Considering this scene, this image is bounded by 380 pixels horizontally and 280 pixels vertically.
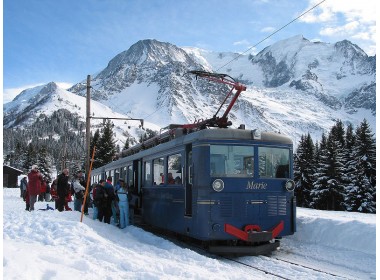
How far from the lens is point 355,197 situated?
42938mm

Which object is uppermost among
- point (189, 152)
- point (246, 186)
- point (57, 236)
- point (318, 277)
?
point (189, 152)

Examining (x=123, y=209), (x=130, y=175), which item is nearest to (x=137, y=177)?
(x=130, y=175)

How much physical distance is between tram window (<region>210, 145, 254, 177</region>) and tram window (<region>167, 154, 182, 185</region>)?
4.41ft

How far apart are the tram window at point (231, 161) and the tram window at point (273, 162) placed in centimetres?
31

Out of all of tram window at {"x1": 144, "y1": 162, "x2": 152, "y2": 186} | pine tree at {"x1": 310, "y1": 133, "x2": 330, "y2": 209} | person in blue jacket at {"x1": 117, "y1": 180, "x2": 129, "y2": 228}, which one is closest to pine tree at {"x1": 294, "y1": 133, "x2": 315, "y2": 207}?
pine tree at {"x1": 310, "y1": 133, "x2": 330, "y2": 209}

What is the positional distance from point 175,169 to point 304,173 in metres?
41.1

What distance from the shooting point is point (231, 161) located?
1146 centimetres

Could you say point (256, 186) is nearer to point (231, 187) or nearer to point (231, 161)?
point (231, 187)

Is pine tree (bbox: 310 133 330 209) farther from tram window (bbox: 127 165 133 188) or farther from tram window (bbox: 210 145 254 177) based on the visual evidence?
tram window (bbox: 210 145 254 177)

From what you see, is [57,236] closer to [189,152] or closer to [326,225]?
[189,152]

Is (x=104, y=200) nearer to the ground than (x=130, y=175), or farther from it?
nearer to the ground

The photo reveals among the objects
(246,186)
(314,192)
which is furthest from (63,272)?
(314,192)

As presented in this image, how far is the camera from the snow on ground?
23.5ft

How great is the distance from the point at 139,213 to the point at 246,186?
619cm
